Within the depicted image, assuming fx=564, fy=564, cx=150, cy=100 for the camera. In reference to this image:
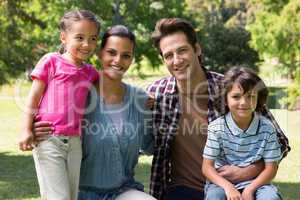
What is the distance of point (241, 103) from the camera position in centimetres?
346

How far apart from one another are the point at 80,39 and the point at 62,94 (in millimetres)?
366

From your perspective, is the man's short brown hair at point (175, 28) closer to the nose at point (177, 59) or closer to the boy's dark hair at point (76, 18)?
the nose at point (177, 59)

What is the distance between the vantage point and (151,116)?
3834mm

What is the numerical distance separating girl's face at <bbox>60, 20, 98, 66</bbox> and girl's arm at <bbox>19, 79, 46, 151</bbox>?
273 millimetres

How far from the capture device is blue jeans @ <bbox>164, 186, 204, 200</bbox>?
3832 millimetres

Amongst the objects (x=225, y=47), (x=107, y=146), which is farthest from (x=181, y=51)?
(x=225, y=47)

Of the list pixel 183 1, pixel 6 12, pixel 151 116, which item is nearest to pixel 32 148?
pixel 151 116

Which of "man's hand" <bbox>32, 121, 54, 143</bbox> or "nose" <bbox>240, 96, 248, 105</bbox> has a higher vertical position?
"nose" <bbox>240, 96, 248, 105</bbox>

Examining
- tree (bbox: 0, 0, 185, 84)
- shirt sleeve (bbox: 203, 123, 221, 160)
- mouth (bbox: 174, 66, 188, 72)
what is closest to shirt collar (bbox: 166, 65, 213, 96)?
mouth (bbox: 174, 66, 188, 72)

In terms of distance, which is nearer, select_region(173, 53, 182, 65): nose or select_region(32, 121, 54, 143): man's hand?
select_region(32, 121, 54, 143): man's hand

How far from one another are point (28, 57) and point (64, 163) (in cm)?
1067

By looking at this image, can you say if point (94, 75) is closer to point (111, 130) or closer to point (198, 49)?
point (111, 130)

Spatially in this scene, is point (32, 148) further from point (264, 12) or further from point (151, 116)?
point (264, 12)

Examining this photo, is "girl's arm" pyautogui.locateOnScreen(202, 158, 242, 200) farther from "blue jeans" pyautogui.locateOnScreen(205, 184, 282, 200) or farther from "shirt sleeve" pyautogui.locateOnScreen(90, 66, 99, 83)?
"shirt sleeve" pyautogui.locateOnScreen(90, 66, 99, 83)
